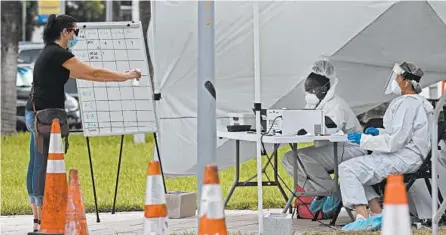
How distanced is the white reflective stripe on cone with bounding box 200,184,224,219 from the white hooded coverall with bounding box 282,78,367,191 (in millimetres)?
3498

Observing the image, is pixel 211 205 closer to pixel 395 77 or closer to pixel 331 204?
pixel 395 77

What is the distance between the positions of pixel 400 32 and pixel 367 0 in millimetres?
564

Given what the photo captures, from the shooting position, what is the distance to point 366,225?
8.39 m

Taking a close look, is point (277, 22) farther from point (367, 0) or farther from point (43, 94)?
point (43, 94)

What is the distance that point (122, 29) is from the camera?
9227mm

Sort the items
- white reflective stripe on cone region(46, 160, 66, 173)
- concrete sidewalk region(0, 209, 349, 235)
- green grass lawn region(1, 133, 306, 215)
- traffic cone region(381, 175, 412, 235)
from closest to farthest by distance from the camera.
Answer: traffic cone region(381, 175, 412, 235)
white reflective stripe on cone region(46, 160, 66, 173)
concrete sidewalk region(0, 209, 349, 235)
green grass lawn region(1, 133, 306, 215)

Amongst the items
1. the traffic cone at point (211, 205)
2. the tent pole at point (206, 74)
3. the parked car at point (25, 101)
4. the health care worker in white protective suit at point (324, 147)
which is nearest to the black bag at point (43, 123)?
the tent pole at point (206, 74)

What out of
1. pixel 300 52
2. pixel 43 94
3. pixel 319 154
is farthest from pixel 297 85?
pixel 43 94

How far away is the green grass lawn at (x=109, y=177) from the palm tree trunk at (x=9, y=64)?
691mm

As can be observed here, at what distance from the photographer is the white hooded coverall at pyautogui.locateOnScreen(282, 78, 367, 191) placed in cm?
914

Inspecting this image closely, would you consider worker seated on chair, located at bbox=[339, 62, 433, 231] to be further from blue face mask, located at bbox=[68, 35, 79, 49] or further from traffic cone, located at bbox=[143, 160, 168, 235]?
traffic cone, located at bbox=[143, 160, 168, 235]

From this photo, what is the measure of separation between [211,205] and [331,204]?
3.75m

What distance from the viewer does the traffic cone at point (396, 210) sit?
15.0 feet

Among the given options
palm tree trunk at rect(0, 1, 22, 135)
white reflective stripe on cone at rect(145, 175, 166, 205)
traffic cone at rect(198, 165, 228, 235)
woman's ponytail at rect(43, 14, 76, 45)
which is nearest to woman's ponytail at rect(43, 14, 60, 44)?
woman's ponytail at rect(43, 14, 76, 45)
